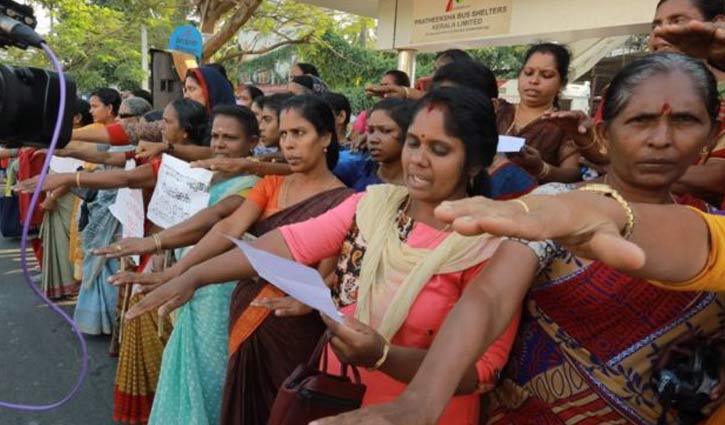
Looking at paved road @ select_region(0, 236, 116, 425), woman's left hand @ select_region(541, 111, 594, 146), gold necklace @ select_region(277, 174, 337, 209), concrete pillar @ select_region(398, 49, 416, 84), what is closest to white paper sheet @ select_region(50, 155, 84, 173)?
paved road @ select_region(0, 236, 116, 425)

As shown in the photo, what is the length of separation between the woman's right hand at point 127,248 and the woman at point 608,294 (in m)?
1.32

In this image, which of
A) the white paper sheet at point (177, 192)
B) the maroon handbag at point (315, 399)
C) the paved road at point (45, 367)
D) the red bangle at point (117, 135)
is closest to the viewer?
the maroon handbag at point (315, 399)

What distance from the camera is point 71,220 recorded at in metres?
4.29

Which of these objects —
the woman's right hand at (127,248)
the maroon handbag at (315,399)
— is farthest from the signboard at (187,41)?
the maroon handbag at (315,399)

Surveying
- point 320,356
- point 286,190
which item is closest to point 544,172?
point 286,190

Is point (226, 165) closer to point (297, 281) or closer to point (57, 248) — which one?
point (297, 281)

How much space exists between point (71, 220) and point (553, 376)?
13.5ft

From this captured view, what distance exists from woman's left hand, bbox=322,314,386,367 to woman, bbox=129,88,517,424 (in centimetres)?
5

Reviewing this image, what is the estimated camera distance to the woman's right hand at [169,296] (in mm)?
1428

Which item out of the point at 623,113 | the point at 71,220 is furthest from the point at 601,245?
the point at 71,220

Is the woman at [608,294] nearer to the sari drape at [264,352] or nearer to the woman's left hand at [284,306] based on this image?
the woman's left hand at [284,306]

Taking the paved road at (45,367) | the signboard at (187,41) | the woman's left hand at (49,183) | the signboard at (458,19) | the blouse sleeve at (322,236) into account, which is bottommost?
the paved road at (45,367)

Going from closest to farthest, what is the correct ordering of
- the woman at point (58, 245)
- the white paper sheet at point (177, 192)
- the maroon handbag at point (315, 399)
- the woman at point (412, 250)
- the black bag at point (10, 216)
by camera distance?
the maroon handbag at point (315, 399)
the woman at point (412, 250)
the white paper sheet at point (177, 192)
the woman at point (58, 245)
the black bag at point (10, 216)

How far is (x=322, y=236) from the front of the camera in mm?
1447
